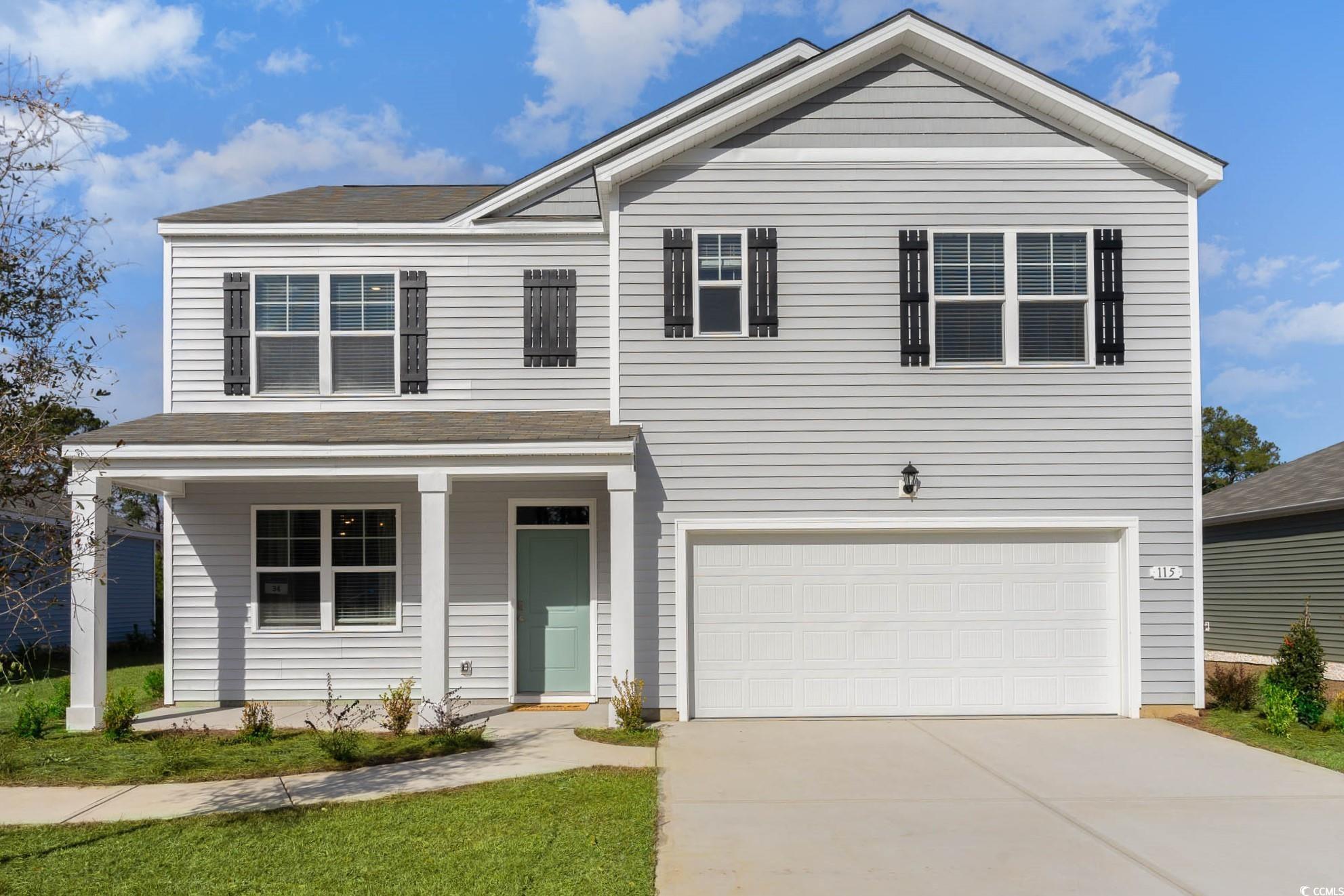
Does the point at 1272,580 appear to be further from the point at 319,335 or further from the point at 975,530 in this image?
the point at 319,335

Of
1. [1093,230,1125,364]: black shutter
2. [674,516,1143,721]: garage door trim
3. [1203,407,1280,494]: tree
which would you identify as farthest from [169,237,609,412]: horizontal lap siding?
[1203,407,1280,494]: tree

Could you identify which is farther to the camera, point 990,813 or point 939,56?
point 939,56

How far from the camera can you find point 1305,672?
34.7 ft

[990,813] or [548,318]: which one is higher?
[548,318]

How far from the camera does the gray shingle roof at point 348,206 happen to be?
12469mm

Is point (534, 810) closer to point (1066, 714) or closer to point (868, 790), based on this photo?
point (868, 790)

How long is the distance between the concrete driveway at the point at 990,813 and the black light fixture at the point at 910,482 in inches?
96.0

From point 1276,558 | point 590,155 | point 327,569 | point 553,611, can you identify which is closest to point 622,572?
point 553,611

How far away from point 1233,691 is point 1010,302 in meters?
4.93

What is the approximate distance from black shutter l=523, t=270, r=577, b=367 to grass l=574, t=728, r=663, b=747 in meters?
4.38

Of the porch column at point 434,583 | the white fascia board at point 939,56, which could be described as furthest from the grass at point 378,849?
the white fascia board at point 939,56

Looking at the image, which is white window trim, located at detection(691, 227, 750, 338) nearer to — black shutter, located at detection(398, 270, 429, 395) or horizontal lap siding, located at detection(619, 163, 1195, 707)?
horizontal lap siding, located at detection(619, 163, 1195, 707)

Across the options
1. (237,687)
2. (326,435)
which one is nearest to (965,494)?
(326,435)

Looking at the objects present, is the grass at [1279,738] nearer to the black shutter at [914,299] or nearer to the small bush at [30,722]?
the black shutter at [914,299]
